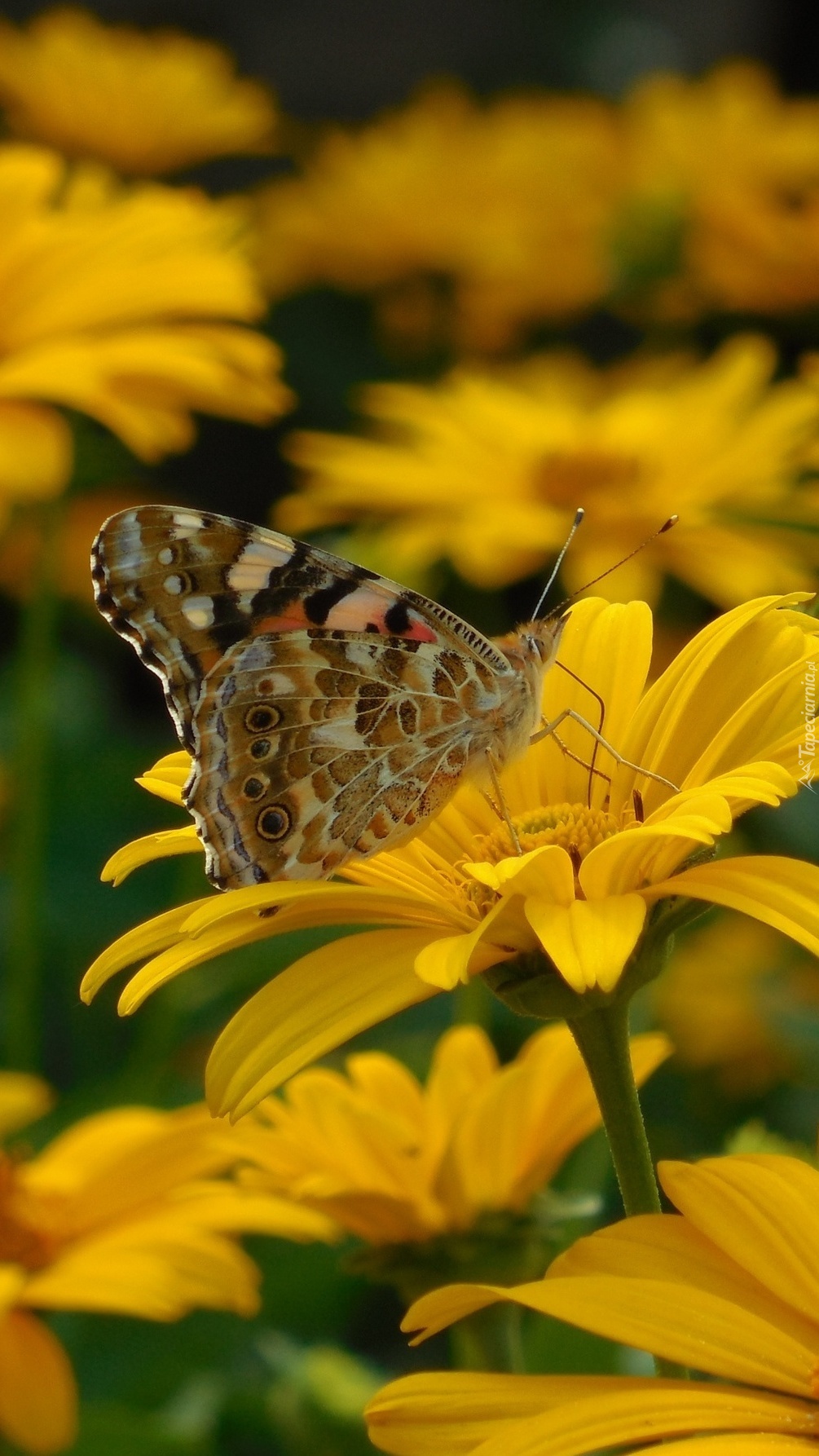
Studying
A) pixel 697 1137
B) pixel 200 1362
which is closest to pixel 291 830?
pixel 200 1362

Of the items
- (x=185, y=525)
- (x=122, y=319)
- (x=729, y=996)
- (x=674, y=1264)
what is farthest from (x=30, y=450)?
(x=729, y=996)

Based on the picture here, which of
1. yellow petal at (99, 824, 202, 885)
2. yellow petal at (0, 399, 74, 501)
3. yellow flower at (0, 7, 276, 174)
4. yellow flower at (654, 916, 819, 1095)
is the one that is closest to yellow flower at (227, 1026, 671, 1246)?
yellow petal at (99, 824, 202, 885)

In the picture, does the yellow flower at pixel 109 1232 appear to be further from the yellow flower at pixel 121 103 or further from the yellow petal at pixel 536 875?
the yellow flower at pixel 121 103

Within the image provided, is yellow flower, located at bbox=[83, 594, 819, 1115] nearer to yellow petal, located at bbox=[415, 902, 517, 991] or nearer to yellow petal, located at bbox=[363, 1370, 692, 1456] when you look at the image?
yellow petal, located at bbox=[415, 902, 517, 991]

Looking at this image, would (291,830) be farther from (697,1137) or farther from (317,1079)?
(697,1137)

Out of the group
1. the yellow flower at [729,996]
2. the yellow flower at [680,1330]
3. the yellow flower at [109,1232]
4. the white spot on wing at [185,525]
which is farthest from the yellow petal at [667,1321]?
the yellow flower at [729,996]
